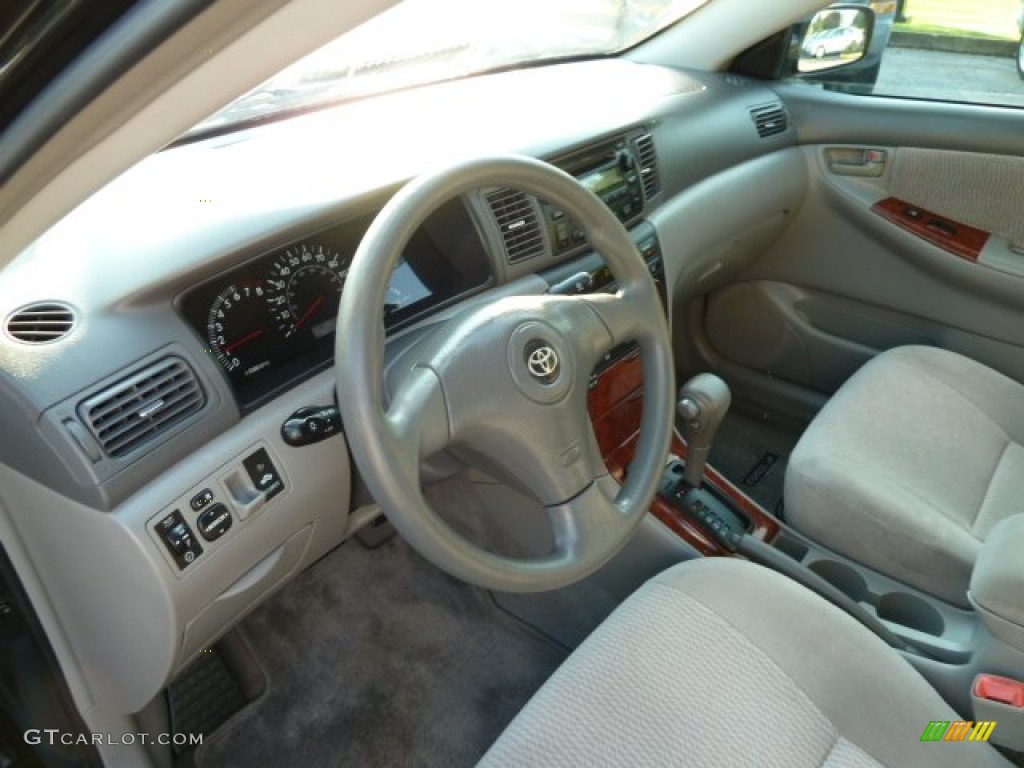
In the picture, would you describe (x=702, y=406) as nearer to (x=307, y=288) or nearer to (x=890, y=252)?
(x=307, y=288)

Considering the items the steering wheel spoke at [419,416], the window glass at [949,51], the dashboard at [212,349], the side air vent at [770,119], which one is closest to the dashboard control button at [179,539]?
the dashboard at [212,349]

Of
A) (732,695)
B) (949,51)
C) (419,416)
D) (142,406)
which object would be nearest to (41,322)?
(142,406)

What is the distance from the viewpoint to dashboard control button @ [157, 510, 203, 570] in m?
1.11

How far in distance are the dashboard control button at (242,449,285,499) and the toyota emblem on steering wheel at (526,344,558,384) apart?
1.29 feet

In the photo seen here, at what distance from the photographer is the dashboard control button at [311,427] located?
1.16 meters

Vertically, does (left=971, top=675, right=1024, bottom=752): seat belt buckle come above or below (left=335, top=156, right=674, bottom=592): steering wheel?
below

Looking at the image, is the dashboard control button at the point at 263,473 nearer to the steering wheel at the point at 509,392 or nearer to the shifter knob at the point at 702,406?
the steering wheel at the point at 509,392

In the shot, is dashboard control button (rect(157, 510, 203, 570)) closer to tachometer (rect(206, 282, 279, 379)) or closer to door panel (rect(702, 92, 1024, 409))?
tachometer (rect(206, 282, 279, 379))

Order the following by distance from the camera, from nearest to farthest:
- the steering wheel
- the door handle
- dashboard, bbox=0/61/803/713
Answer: the steering wheel
dashboard, bbox=0/61/803/713
the door handle

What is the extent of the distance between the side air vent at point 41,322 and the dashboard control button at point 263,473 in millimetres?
280

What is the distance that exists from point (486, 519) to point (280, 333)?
32.7 inches

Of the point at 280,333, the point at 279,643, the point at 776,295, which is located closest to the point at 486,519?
the point at 279,643

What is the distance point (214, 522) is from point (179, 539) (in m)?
0.05

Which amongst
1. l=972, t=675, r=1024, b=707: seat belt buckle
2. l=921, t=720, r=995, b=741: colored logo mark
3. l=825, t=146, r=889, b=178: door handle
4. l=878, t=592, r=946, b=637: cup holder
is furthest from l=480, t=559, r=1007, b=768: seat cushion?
l=825, t=146, r=889, b=178: door handle
